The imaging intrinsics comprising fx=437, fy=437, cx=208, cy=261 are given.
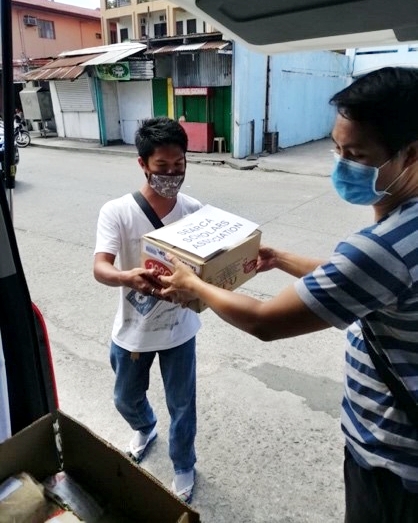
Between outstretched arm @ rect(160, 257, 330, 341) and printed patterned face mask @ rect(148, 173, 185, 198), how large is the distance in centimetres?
55

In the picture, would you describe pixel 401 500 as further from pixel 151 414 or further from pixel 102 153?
pixel 102 153

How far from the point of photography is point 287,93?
13.8 metres

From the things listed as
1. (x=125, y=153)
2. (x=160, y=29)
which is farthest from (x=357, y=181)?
(x=160, y=29)

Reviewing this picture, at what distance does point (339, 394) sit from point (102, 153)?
525 inches

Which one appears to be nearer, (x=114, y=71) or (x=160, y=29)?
(x=114, y=71)

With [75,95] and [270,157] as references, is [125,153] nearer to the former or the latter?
[75,95]

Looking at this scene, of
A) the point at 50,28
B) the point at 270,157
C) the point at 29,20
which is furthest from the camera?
the point at 50,28

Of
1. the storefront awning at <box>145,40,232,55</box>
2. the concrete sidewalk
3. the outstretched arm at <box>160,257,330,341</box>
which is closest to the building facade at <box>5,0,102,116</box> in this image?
the concrete sidewalk

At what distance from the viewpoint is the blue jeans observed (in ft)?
6.24

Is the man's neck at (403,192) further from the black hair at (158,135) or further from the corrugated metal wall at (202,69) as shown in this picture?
the corrugated metal wall at (202,69)

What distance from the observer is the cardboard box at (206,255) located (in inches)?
57.2

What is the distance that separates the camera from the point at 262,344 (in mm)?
3250

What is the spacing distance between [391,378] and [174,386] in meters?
1.07

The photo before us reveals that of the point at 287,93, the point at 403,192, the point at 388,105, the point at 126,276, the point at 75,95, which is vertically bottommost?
the point at 126,276
